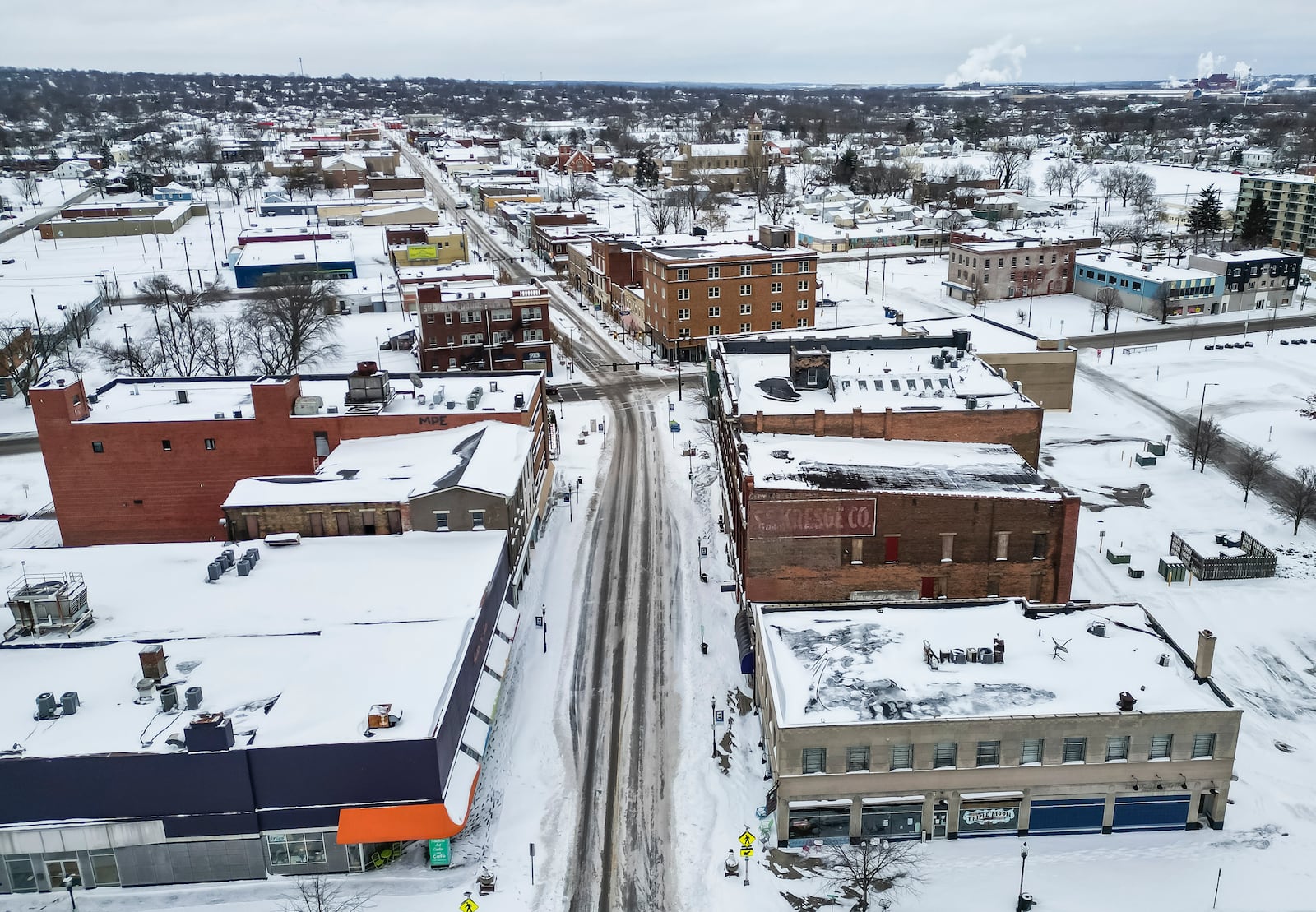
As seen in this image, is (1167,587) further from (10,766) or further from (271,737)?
(10,766)

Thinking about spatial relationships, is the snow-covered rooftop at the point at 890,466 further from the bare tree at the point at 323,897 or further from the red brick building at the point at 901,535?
the bare tree at the point at 323,897

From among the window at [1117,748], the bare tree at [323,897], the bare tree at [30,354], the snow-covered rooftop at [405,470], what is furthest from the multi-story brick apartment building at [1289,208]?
the bare tree at [30,354]

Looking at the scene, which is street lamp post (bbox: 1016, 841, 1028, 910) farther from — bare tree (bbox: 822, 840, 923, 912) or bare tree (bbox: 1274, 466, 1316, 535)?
bare tree (bbox: 1274, 466, 1316, 535)

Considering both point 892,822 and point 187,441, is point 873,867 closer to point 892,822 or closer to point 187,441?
point 892,822

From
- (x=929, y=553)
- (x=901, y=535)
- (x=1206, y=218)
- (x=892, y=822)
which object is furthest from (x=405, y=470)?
(x=1206, y=218)

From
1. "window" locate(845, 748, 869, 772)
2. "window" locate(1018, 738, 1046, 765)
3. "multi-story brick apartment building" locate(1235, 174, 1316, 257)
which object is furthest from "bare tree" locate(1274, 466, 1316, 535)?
"multi-story brick apartment building" locate(1235, 174, 1316, 257)

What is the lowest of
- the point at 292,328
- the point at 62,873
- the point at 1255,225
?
the point at 62,873
